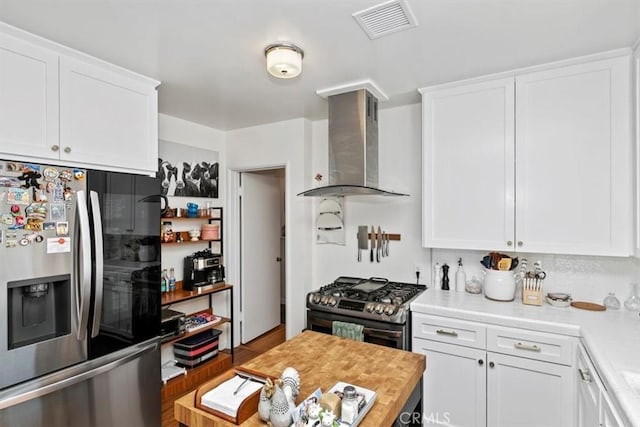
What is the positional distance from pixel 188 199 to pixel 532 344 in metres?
3.07

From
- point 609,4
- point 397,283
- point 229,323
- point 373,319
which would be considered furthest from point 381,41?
point 229,323

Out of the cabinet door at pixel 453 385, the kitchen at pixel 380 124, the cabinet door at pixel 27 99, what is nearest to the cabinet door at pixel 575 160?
the kitchen at pixel 380 124

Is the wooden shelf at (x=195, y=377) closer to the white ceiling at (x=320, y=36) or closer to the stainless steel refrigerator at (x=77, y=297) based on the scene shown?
the stainless steel refrigerator at (x=77, y=297)

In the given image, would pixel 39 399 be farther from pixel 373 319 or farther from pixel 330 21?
pixel 330 21

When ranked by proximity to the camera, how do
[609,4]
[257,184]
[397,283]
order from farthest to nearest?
[257,184]
[397,283]
[609,4]

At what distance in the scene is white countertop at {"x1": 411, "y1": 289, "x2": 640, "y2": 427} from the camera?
127 cm

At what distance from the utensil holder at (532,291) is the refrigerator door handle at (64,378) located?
2.55 meters

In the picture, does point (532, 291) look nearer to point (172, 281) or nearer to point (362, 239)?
point (362, 239)

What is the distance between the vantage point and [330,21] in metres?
1.61

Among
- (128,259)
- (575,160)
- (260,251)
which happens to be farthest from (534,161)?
(260,251)

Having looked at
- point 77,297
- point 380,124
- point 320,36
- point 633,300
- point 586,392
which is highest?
point 320,36

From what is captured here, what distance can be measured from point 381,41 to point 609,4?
1.02 metres

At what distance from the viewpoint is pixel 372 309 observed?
2311 millimetres

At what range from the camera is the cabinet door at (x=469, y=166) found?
2223 mm
